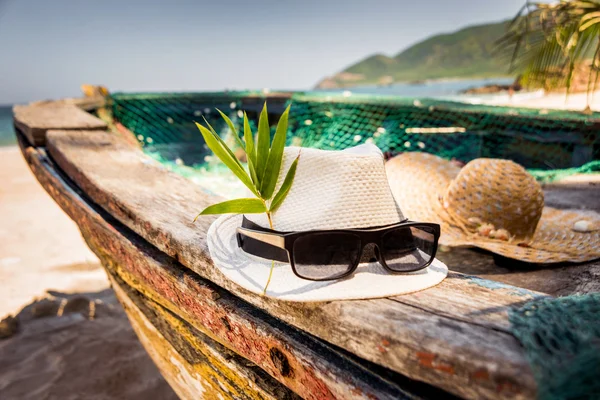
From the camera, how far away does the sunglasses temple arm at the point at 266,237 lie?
0.87 m

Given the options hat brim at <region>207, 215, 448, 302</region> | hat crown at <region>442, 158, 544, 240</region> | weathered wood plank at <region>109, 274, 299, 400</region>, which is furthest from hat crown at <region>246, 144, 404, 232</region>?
hat crown at <region>442, 158, 544, 240</region>

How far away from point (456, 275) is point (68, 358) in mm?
3226

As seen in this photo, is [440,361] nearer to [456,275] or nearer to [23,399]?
[456,275]

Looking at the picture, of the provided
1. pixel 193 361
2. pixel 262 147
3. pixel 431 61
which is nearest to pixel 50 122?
pixel 193 361

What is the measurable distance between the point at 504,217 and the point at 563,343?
1.90 m

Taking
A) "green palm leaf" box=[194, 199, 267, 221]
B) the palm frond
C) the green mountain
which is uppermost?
the green mountain

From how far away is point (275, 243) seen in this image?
0.90m

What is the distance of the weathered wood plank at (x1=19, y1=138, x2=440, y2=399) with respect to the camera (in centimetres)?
79

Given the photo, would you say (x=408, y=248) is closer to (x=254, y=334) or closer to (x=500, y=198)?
(x=254, y=334)

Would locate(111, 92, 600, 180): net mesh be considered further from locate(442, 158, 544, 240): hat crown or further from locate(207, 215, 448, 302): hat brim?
locate(207, 215, 448, 302): hat brim

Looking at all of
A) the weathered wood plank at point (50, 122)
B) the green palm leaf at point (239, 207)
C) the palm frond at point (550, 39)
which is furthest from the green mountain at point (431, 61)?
the green palm leaf at point (239, 207)

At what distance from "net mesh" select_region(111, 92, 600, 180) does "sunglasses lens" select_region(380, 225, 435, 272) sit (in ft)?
9.55

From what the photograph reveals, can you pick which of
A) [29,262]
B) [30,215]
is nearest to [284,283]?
[29,262]

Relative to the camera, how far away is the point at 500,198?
7.43ft
